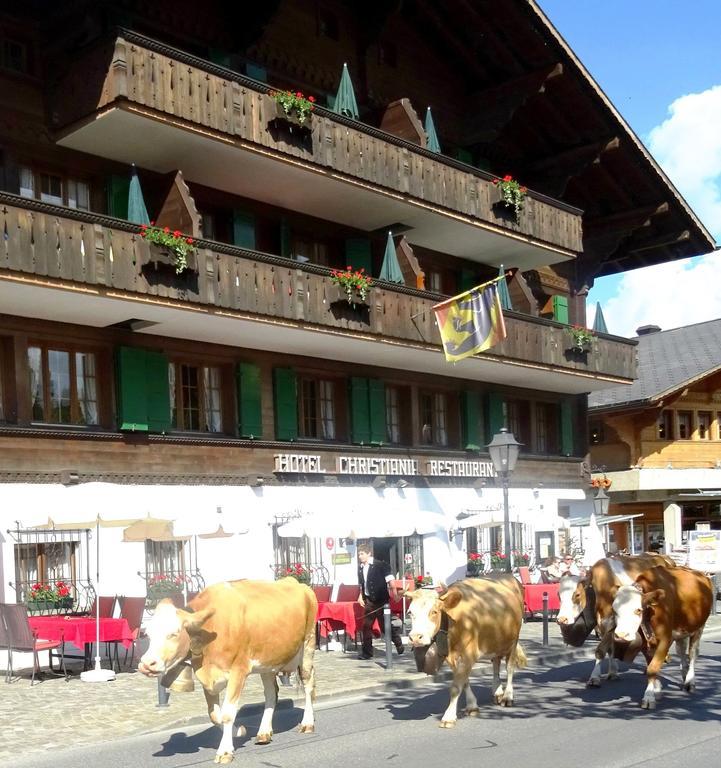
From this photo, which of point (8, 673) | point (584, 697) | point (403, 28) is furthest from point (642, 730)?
point (403, 28)

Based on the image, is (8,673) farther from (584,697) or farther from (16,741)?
(584,697)

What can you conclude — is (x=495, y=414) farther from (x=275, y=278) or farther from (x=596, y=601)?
(x=596, y=601)

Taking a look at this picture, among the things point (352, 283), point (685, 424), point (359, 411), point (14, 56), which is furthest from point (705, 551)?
point (14, 56)

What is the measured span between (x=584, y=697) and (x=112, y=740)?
5.47m

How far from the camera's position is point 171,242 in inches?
769

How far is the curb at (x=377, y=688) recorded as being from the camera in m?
12.4

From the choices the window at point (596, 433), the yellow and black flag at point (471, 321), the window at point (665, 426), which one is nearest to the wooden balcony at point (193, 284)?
the yellow and black flag at point (471, 321)

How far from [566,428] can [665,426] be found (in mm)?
7721

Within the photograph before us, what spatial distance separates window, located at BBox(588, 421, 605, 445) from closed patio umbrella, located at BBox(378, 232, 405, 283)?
1665 centimetres

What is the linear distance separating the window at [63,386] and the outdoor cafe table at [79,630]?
428cm

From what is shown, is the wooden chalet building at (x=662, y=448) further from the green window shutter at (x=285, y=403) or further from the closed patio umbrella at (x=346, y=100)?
the closed patio umbrella at (x=346, y=100)

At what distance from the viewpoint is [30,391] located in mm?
19453

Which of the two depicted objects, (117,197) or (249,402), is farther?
(249,402)

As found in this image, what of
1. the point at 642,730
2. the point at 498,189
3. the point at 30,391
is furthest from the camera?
the point at 498,189
